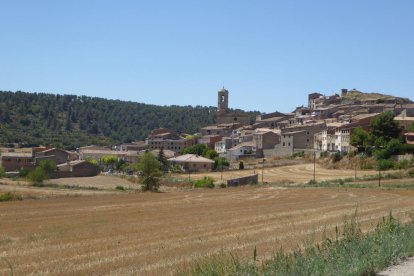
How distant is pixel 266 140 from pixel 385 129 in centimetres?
3962

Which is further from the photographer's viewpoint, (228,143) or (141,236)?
(228,143)

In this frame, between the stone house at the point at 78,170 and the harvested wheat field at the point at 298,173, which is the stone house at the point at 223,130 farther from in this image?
the harvested wheat field at the point at 298,173

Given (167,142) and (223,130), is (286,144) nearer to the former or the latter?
(223,130)

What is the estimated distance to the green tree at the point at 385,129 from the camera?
8356 cm

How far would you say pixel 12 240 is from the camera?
21.0 m

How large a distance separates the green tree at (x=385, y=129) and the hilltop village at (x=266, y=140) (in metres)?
1.95

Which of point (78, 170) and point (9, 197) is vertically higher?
point (78, 170)

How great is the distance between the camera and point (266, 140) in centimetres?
12169

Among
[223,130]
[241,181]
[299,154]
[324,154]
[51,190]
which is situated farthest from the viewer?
[223,130]

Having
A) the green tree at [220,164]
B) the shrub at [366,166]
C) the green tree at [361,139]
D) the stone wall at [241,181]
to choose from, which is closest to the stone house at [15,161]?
the green tree at [220,164]

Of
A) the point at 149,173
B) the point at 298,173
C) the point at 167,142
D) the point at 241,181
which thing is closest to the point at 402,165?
the point at 298,173

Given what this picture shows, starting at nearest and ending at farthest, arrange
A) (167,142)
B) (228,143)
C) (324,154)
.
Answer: (324,154), (228,143), (167,142)

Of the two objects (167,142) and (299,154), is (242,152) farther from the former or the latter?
(167,142)

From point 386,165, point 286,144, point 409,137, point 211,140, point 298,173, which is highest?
point 211,140
